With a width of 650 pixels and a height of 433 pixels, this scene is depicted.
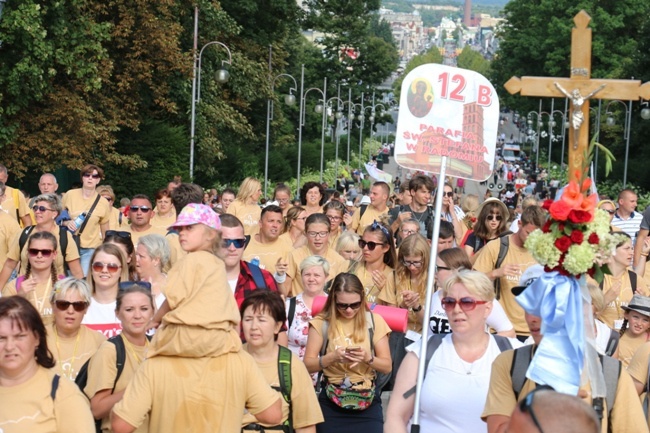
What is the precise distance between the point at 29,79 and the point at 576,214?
22948mm

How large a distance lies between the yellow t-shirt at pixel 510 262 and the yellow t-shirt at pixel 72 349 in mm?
3705

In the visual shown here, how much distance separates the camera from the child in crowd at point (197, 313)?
591 centimetres

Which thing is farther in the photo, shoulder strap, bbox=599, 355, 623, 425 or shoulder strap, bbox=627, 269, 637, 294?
shoulder strap, bbox=627, 269, 637, 294

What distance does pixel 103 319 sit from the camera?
8289 mm

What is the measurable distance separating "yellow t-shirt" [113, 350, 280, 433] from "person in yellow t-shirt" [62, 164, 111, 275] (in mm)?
8079

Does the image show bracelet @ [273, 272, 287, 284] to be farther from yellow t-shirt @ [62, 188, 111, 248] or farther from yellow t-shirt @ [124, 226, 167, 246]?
yellow t-shirt @ [62, 188, 111, 248]

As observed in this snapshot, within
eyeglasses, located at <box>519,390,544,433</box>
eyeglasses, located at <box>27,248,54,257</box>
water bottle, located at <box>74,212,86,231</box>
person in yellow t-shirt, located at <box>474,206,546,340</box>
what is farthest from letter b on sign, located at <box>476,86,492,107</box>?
water bottle, located at <box>74,212,86,231</box>

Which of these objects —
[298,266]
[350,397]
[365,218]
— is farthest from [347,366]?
[365,218]

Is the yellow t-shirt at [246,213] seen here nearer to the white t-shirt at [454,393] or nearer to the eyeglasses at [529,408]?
the white t-shirt at [454,393]

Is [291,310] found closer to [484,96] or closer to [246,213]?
[484,96]

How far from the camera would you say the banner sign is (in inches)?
296

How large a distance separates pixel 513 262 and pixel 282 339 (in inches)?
103

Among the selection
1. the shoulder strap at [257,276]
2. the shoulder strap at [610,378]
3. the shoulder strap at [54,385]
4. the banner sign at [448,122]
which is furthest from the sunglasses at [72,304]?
the shoulder strap at [610,378]

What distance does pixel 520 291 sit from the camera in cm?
625
